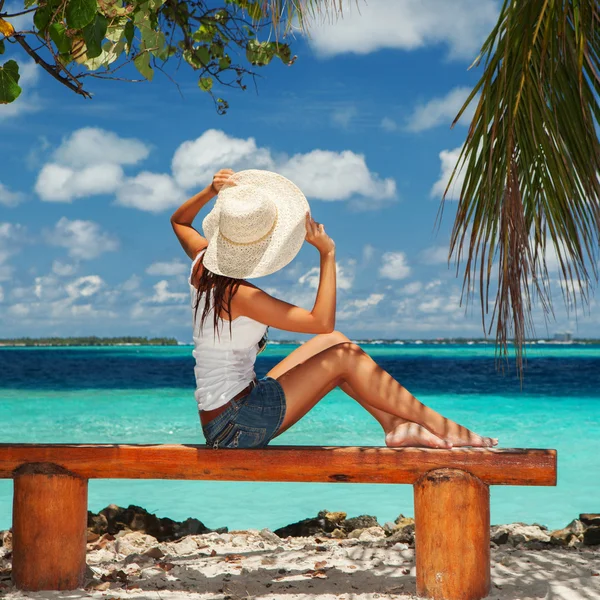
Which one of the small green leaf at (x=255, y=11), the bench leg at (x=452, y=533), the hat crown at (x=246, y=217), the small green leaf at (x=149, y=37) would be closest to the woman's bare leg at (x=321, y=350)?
the bench leg at (x=452, y=533)

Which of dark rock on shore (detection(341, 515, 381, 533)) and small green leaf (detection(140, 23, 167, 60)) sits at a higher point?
small green leaf (detection(140, 23, 167, 60))

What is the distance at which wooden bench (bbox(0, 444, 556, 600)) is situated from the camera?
265 centimetres

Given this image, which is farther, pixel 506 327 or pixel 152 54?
pixel 152 54

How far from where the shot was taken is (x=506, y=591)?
116 inches

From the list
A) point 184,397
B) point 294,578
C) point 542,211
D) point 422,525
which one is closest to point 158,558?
point 294,578

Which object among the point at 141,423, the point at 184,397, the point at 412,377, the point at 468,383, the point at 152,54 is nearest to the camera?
the point at 152,54

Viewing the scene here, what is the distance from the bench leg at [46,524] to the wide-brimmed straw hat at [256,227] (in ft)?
3.34

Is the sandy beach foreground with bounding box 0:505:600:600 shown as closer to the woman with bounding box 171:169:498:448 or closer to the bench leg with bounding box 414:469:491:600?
the bench leg with bounding box 414:469:491:600

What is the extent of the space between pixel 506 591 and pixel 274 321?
1.45 metres

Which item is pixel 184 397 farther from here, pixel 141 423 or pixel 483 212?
pixel 483 212

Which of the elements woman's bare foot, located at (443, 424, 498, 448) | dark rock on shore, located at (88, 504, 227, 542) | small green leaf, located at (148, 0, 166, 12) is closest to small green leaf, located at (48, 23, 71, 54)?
small green leaf, located at (148, 0, 166, 12)

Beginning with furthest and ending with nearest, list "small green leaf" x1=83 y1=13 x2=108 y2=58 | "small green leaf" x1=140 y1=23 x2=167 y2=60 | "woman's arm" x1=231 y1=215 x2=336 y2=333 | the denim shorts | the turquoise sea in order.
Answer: the turquoise sea < "small green leaf" x1=140 y1=23 x2=167 y2=60 < the denim shorts < "woman's arm" x1=231 y1=215 x2=336 y2=333 < "small green leaf" x1=83 y1=13 x2=108 y2=58

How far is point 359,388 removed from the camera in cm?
Result: 273

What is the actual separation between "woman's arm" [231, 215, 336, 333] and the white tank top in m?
0.06
